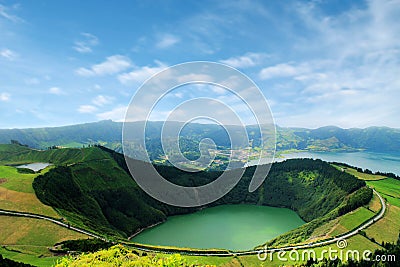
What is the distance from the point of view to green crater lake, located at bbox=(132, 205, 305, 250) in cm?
4981

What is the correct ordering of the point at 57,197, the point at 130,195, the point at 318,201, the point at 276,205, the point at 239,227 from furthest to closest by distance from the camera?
1. the point at 276,205
2. the point at 318,201
3. the point at 130,195
4. the point at 239,227
5. the point at 57,197

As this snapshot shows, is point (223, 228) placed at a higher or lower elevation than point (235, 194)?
lower

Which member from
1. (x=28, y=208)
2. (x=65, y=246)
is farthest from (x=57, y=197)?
(x=65, y=246)

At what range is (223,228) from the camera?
59781mm

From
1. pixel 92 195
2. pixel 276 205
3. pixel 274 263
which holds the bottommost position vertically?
pixel 276 205

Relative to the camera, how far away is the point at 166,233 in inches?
2217

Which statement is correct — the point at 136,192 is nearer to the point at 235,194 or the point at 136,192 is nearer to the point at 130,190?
the point at 130,190

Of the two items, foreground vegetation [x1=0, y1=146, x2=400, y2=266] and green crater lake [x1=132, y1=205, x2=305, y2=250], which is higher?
foreground vegetation [x1=0, y1=146, x2=400, y2=266]

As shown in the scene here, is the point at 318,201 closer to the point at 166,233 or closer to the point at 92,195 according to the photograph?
the point at 166,233

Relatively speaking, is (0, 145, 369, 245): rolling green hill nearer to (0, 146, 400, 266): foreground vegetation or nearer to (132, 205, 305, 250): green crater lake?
(0, 146, 400, 266): foreground vegetation

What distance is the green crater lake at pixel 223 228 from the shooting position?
4981 centimetres

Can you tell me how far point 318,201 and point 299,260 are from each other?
141 ft

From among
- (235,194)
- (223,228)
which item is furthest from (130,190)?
(235,194)

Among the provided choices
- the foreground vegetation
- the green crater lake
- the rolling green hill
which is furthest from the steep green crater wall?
the green crater lake
